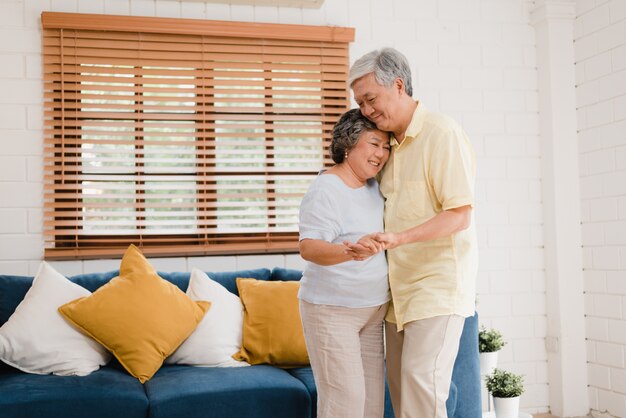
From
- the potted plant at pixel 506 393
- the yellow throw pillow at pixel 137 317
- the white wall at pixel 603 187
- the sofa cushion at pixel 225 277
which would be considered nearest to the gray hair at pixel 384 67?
the yellow throw pillow at pixel 137 317

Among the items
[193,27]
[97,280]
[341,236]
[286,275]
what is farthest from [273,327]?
[193,27]

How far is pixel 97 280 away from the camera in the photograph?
11.8 feet

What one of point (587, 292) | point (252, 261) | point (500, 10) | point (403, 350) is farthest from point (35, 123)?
point (587, 292)

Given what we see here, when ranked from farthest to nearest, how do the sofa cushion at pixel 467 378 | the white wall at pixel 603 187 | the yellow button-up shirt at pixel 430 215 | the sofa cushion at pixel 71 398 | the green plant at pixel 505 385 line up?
the white wall at pixel 603 187 < the green plant at pixel 505 385 < the sofa cushion at pixel 467 378 < the sofa cushion at pixel 71 398 < the yellow button-up shirt at pixel 430 215

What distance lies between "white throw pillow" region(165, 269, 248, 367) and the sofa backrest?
98 mm

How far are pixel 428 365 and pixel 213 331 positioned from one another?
1476mm

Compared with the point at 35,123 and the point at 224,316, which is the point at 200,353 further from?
the point at 35,123

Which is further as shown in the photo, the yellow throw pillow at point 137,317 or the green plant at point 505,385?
the green plant at point 505,385

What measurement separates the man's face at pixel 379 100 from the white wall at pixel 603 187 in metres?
2.39

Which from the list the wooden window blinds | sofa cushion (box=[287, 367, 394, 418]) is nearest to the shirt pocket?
sofa cushion (box=[287, 367, 394, 418])

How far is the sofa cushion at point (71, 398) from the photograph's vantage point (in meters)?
2.76

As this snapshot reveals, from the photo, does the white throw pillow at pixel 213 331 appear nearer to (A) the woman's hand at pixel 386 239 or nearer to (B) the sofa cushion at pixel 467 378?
(B) the sofa cushion at pixel 467 378

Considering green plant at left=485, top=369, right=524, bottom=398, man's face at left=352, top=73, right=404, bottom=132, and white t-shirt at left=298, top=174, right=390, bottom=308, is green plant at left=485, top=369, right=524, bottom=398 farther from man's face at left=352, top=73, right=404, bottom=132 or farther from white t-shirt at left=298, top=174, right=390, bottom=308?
man's face at left=352, top=73, right=404, bottom=132

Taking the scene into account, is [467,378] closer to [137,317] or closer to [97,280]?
[137,317]
